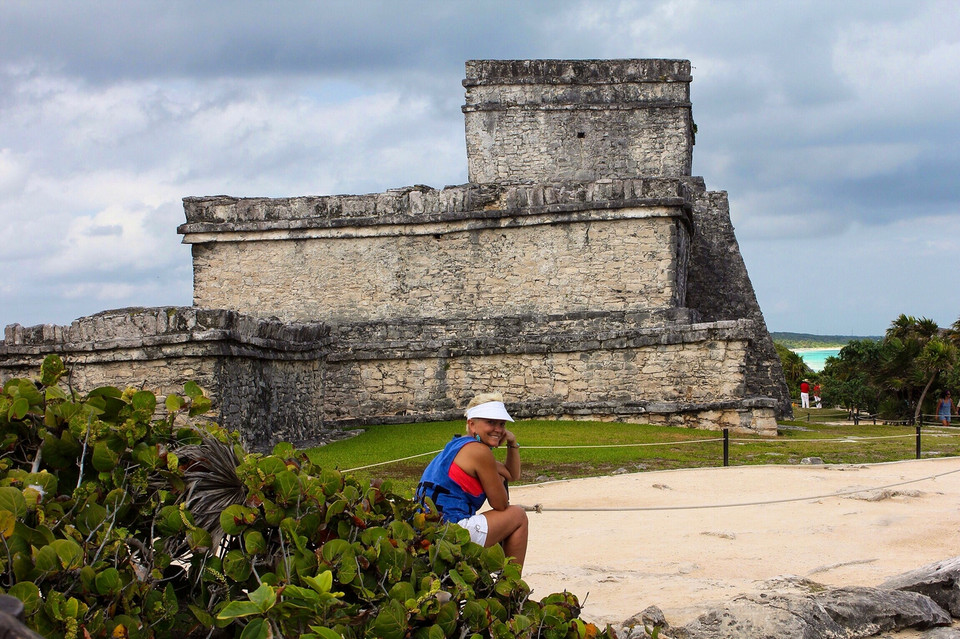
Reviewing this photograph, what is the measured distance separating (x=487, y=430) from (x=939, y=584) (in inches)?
84.0

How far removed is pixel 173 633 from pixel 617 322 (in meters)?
10.9

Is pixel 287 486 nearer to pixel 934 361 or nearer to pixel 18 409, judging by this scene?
pixel 18 409

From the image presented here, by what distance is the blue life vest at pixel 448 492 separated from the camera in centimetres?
419

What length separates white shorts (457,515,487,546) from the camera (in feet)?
13.2

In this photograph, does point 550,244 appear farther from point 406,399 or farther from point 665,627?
point 665,627

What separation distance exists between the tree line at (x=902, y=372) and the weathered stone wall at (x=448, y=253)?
1131 centimetres

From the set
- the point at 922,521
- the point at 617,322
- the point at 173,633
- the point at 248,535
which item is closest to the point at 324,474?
the point at 248,535

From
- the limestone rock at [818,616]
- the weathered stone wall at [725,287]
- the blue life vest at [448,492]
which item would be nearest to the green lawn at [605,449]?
the weathered stone wall at [725,287]

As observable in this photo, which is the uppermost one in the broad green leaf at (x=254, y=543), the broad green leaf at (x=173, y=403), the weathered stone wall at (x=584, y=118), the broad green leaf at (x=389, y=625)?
the weathered stone wall at (x=584, y=118)

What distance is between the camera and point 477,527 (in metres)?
4.05

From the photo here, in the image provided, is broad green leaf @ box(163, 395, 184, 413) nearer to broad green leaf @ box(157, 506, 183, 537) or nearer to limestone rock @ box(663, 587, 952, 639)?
broad green leaf @ box(157, 506, 183, 537)

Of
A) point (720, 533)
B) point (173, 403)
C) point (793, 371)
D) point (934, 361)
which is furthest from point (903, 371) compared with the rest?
point (173, 403)

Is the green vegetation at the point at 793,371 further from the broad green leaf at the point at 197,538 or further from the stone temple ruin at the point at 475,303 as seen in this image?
the broad green leaf at the point at 197,538

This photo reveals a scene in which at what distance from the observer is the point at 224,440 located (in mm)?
3094
